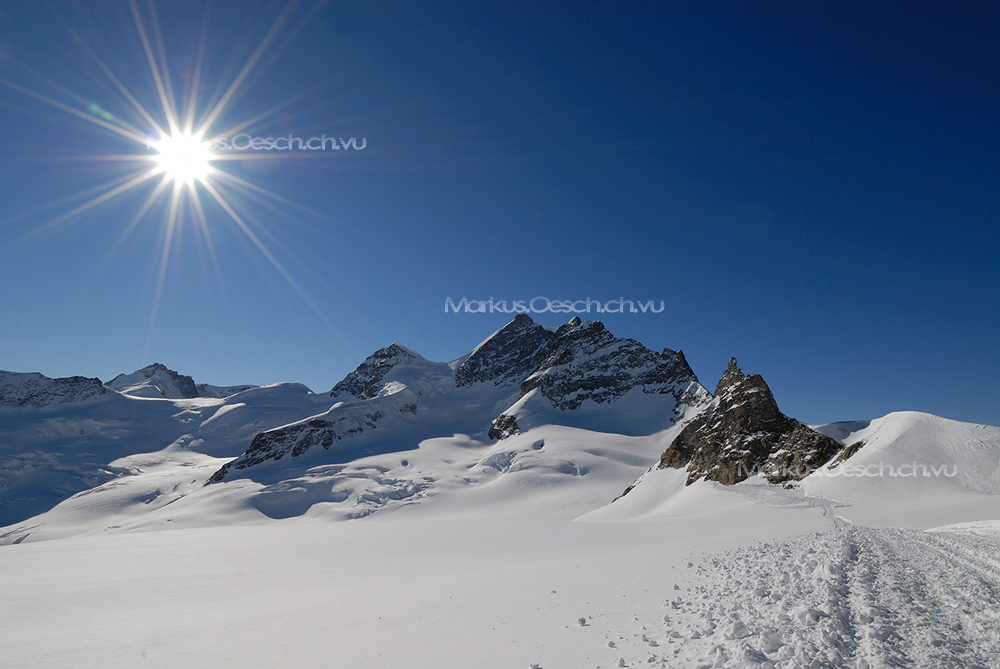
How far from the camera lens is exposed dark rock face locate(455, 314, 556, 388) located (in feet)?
522

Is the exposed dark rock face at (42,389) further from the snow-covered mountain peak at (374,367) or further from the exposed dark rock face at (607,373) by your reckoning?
the exposed dark rock face at (607,373)

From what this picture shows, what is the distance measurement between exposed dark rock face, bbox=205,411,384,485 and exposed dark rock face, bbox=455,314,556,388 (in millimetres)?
61070

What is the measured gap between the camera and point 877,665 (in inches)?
198

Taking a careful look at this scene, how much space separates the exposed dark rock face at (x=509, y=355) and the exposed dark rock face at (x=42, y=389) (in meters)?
127

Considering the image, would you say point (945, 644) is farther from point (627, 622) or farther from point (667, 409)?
point (667, 409)

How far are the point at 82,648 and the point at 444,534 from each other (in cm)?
2137

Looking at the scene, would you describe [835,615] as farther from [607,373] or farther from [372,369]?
[372,369]

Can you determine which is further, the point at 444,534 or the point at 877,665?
the point at 444,534

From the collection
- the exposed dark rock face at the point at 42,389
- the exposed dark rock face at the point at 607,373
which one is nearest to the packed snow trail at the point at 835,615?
the exposed dark rock face at the point at 607,373

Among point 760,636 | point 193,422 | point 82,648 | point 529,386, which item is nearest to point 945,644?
point 760,636

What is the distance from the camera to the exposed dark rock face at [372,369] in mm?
170500

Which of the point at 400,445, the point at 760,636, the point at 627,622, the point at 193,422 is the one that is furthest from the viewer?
the point at 193,422

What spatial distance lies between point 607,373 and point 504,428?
35875mm

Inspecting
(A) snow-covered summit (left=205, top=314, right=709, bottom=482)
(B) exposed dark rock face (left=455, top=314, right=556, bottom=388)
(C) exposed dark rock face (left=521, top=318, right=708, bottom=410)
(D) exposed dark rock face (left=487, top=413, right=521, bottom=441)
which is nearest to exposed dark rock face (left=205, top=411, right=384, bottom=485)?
(A) snow-covered summit (left=205, top=314, right=709, bottom=482)
